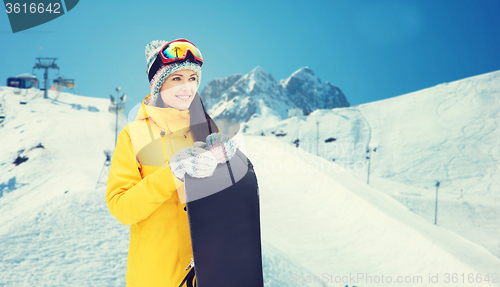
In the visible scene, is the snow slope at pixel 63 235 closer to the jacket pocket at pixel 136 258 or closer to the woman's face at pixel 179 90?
the jacket pocket at pixel 136 258

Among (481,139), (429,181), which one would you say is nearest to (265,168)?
(429,181)

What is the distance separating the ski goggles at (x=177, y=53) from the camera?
190 cm

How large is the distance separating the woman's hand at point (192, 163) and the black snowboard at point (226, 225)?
71 mm

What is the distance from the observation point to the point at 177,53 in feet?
6.28

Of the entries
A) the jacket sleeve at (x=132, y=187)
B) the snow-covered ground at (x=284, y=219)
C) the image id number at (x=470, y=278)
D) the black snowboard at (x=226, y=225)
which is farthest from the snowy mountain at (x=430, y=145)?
the jacket sleeve at (x=132, y=187)

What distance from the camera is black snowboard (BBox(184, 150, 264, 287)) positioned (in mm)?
1655

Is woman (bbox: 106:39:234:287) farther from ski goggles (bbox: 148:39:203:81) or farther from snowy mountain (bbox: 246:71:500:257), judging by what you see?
snowy mountain (bbox: 246:71:500:257)

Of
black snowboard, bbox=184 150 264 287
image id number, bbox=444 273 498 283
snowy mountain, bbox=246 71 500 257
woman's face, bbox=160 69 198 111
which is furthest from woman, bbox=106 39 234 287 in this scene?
snowy mountain, bbox=246 71 500 257

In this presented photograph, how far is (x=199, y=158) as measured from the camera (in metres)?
1.51

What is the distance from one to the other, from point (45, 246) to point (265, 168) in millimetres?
13937

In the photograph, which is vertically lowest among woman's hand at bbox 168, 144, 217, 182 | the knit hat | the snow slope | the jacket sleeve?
the snow slope

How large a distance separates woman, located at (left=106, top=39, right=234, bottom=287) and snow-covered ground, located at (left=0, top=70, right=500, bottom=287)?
4.73 metres

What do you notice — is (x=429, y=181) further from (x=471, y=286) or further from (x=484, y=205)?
(x=471, y=286)

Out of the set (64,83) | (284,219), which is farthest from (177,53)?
(64,83)
